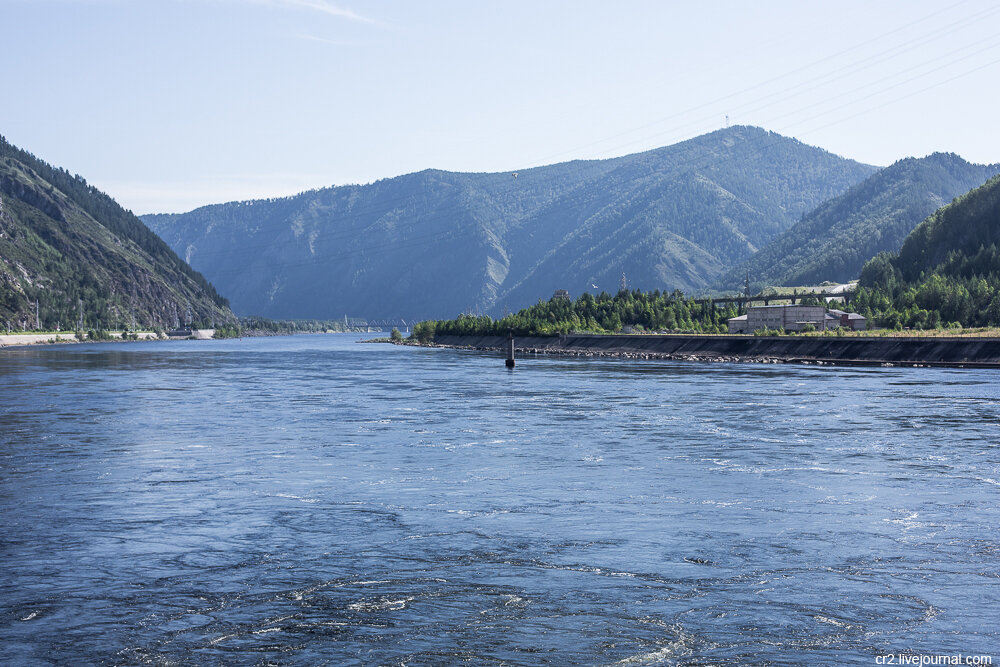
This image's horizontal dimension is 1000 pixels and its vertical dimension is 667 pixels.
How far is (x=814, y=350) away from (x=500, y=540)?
130653 mm

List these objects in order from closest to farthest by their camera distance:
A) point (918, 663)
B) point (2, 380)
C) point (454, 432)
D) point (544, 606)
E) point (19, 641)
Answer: point (918, 663)
point (19, 641)
point (544, 606)
point (454, 432)
point (2, 380)

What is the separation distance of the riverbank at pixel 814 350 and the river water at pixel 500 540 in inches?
2582

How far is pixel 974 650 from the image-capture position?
61.6 feet

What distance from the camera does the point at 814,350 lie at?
14925cm

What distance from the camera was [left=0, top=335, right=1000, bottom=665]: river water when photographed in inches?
783

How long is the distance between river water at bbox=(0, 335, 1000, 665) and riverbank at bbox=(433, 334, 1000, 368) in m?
65.6

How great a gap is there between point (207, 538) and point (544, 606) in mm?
12210

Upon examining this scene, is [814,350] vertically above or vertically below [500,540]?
above

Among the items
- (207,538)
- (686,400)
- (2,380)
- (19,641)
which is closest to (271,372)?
(2,380)

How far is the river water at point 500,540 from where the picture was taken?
19.9m

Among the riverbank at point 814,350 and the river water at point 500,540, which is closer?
the river water at point 500,540

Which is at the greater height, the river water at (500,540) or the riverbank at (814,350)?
the riverbank at (814,350)

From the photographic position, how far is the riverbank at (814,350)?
4882 inches

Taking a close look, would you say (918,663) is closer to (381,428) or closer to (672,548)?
(672,548)
